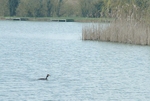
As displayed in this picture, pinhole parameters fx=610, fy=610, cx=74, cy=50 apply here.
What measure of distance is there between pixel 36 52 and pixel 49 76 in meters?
9.03

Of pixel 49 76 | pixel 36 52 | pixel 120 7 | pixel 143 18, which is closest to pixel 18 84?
pixel 49 76

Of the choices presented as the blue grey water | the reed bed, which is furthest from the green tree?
the blue grey water

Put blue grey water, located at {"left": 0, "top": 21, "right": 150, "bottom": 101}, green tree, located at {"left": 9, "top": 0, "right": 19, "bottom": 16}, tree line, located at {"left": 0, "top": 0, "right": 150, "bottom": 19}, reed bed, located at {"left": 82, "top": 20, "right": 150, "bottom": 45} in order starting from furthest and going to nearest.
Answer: green tree, located at {"left": 9, "top": 0, "right": 19, "bottom": 16} → tree line, located at {"left": 0, "top": 0, "right": 150, "bottom": 19} → reed bed, located at {"left": 82, "top": 20, "right": 150, "bottom": 45} → blue grey water, located at {"left": 0, "top": 21, "right": 150, "bottom": 101}

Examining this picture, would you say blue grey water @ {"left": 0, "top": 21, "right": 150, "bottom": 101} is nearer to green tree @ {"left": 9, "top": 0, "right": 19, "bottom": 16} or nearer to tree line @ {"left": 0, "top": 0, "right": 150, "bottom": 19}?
tree line @ {"left": 0, "top": 0, "right": 150, "bottom": 19}

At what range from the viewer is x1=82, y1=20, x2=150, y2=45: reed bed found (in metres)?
30.7

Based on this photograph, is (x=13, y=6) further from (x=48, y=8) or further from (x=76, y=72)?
(x=76, y=72)

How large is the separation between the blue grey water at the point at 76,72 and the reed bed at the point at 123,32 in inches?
21.6

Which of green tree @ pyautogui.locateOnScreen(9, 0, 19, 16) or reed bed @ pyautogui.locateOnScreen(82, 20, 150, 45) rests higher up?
reed bed @ pyautogui.locateOnScreen(82, 20, 150, 45)

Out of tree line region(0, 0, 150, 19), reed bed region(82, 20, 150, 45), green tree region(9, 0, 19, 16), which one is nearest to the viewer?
reed bed region(82, 20, 150, 45)

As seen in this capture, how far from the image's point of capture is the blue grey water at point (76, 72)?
639 inches

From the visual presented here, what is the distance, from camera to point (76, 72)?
20.5 metres

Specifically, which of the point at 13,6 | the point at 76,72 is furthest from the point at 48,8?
the point at 76,72

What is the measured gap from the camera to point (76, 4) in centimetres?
7206

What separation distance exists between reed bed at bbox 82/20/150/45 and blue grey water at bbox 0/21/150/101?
0.55 meters
